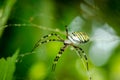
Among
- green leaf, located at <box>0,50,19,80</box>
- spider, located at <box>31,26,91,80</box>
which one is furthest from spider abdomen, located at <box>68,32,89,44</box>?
green leaf, located at <box>0,50,19,80</box>

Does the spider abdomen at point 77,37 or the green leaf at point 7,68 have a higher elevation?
the spider abdomen at point 77,37

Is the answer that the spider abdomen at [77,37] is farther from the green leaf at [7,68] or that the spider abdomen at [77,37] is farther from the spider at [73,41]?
the green leaf at [7,68]

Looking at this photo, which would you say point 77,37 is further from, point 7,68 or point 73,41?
point 7,68

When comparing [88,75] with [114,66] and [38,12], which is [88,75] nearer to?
[114,66]

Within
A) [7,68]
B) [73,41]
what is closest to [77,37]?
[73,41]

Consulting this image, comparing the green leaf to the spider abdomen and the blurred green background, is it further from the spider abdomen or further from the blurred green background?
the spider abdomen

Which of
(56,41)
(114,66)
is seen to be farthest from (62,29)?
(114,66)

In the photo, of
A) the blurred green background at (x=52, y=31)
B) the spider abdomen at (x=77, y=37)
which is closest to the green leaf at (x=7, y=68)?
the blurred green background at (x=52, y=31)
